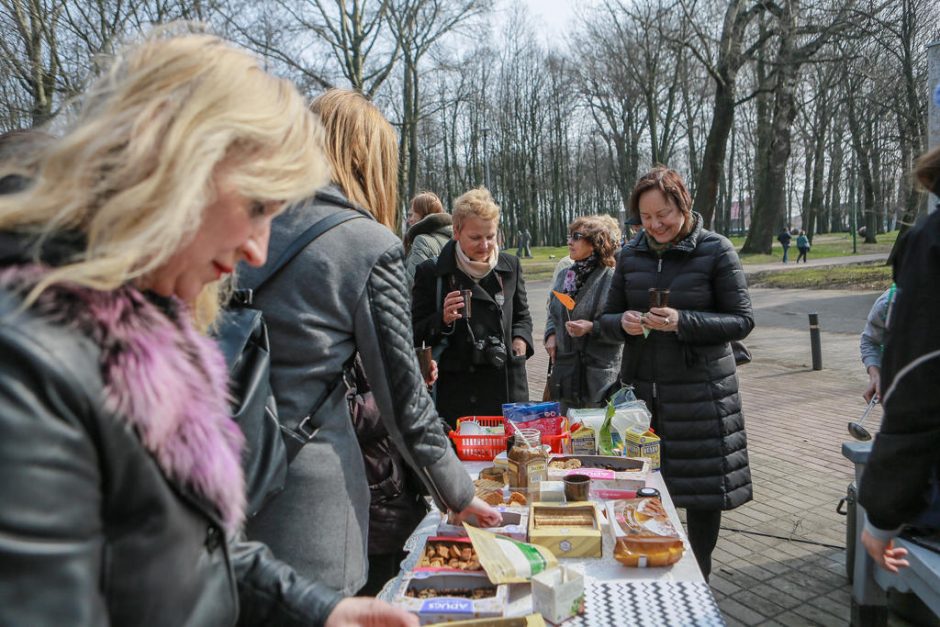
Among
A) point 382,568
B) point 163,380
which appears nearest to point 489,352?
point 382,568

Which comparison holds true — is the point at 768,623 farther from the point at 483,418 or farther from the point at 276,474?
the point at 276,474

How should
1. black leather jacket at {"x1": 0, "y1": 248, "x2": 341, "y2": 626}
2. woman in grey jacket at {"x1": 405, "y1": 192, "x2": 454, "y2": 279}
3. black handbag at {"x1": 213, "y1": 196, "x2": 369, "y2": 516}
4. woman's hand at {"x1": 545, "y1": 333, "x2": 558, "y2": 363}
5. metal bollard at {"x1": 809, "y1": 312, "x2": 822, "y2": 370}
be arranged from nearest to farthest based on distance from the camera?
black leather jacket at {"x1": 0, "y1": 248, "x2": 341, "y2": 626} < black handbag at {"x1": 213, "y1": 196, "x2": 369, "y2": 516} < woman's hand at {"x1": 545, "y1": 333, "x2": 558, "y2": 363} < woman in grey jacket at {"x1": 405, "y1": 192, "x2": 454, "y2": 279} < metal bollard at {"x1": 809, "y1": 312, "x2": 822, "y2": 370}

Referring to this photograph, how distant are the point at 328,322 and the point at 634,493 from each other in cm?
129

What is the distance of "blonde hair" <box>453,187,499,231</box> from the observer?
367 cm

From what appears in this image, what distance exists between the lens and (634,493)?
2.38 metres

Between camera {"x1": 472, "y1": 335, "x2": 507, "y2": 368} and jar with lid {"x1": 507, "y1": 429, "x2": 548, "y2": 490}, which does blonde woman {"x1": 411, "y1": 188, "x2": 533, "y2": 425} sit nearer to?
camera {"x1": 472, "y1": 335, "x2": 507, "y2": 368}

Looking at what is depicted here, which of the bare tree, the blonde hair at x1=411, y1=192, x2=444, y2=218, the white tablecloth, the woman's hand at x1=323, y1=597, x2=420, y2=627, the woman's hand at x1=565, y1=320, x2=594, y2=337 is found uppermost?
the bare tree

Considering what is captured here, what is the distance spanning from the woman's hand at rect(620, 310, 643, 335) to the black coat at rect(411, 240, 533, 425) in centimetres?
85

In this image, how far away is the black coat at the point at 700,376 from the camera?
309 cm

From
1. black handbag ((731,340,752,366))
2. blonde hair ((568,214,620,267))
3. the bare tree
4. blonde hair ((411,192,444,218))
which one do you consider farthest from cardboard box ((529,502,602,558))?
the bare tree

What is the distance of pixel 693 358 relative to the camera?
3129 millimetres

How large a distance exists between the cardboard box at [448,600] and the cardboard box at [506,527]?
263 mm

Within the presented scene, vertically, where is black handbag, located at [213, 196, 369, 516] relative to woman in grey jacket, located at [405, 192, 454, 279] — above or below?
below

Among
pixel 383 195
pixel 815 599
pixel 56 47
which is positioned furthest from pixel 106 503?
pixel 56 47
